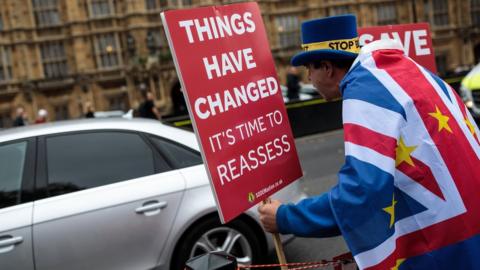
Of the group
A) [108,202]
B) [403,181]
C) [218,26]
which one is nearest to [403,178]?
[403,181]

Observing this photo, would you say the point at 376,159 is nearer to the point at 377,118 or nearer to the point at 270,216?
the point at 377,118

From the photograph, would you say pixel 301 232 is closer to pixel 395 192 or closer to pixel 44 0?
pixel 395 192

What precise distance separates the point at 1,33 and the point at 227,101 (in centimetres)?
2872

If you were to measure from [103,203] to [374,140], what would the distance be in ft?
8.11

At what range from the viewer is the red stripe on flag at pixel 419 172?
4.79 ft

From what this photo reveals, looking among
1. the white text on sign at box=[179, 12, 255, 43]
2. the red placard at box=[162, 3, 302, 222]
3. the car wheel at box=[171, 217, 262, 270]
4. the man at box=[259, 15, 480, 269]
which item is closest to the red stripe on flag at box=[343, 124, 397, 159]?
the man at box=[259, 15, 480, 269]

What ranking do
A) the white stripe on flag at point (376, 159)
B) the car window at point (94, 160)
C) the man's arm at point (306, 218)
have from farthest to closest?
1. the car window at point (94, 160)
2. the man's arm at point (306, 218)
3. the white stripe on flag at point (376, 159)

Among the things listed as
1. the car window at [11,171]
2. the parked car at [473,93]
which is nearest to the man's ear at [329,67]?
the car window at [11,171]

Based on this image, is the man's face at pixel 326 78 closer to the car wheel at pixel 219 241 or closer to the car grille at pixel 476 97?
the car wheel at pixel 219 241

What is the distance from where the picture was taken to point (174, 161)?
3.78 meters

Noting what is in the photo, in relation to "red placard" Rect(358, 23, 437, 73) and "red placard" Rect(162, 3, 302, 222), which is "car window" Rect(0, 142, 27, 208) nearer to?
"red placard" Rect(162, 3, 302, 222)

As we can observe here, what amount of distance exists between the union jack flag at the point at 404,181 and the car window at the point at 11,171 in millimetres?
2647

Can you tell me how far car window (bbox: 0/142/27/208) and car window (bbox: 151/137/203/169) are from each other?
3.20ft

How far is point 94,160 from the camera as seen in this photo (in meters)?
3.63
